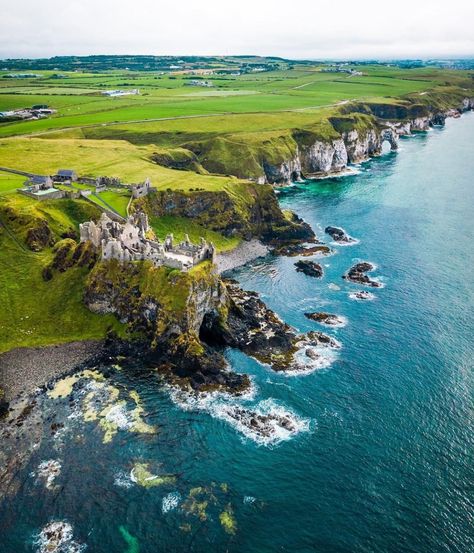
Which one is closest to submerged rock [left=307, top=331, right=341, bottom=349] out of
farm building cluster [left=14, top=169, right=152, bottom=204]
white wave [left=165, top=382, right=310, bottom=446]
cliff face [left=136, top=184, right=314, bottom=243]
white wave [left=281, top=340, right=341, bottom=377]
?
white wave [left=281, top=340, right=341, bottom=377]

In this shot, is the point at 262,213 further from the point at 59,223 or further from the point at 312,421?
the point at 312,421

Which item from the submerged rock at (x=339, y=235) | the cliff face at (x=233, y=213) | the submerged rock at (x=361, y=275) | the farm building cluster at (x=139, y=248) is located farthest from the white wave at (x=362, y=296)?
the cliff face at (x=233, y=213)

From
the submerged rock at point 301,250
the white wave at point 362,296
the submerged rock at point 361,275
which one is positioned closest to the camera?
the white wave at point 362,296

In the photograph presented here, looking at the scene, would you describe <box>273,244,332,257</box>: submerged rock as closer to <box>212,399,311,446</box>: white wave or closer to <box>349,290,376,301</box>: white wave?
<box>349,290,376,301</box>: white wave

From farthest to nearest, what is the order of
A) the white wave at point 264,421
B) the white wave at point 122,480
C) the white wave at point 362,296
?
the white wave at point 362,296
the white wave at point 264,421
the white wave at point 122,480

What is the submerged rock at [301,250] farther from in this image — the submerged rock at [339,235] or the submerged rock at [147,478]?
the submerged rock at [147,478]

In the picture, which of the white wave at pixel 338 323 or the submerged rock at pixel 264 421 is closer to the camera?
the submerged rock at pixel 264 421

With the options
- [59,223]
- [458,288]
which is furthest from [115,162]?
[458,288]
